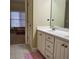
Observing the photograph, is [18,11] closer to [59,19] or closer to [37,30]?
[37,30]

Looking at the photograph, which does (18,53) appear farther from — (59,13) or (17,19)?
(17,19)

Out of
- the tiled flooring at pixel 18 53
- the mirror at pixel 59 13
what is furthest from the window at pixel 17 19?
the mirror at pixel 59 13

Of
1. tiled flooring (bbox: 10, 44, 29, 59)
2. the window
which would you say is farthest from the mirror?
the window

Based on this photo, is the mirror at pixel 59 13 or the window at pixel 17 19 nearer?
the mirror at pixel 59 13

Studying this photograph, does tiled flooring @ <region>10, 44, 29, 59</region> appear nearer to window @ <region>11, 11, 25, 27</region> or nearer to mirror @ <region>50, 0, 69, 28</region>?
mirror @ <region>50, 0, 69, 28</region>

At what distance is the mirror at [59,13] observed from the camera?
10.8 ft

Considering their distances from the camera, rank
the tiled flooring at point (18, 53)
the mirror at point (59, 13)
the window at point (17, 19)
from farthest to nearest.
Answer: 1. the window at point (17, 19)
2. the tiled flooring at point (18, 53)
3. the mirror at point (59, 13)

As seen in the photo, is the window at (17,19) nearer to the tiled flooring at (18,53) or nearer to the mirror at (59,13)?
the tiled flooring at (18,53)

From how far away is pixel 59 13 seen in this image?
382 cm

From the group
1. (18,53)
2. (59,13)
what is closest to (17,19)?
(18,53)

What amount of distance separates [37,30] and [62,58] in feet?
7.72

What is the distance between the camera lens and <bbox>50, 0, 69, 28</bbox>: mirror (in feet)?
10.8

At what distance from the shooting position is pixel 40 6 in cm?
473

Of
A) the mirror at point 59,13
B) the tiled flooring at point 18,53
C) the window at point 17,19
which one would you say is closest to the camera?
the mirror at point 59,13
